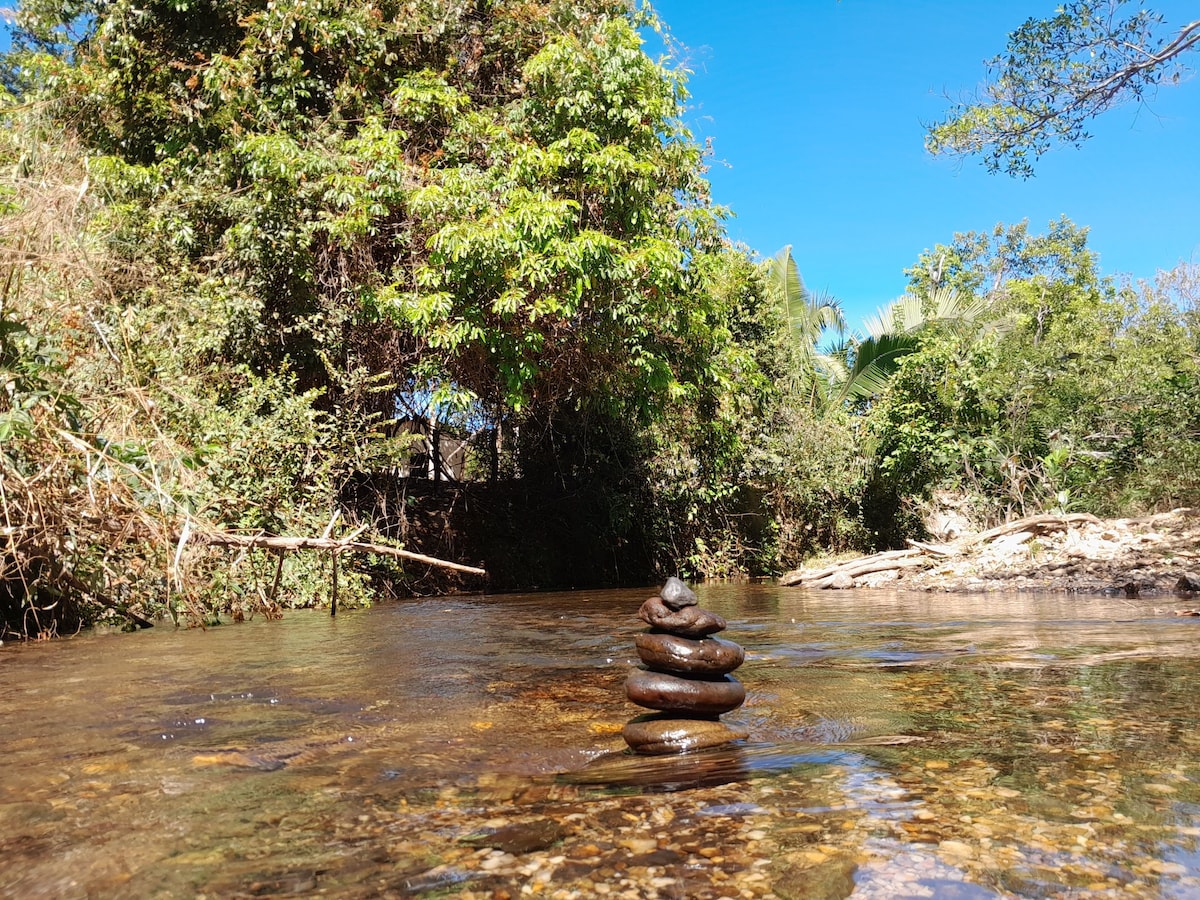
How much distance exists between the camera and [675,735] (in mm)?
3523

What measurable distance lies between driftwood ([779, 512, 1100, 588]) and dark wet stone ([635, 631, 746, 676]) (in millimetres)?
10835

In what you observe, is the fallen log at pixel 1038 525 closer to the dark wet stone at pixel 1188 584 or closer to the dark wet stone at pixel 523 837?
the dark wet stone at pixel 1188 584

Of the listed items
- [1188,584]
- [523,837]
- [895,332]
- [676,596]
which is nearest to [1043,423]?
[895,332]

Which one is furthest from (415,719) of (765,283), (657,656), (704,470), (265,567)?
(765,283)

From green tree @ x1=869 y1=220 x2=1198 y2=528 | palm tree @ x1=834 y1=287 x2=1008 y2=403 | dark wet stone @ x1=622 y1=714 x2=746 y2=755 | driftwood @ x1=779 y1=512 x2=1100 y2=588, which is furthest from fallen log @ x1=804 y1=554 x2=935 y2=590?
dark wet stone @ x1=622 y1=714 x2=746 y2=755

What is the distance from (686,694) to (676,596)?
1.51 ft

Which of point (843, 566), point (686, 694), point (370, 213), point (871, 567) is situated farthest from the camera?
point (843, 566)

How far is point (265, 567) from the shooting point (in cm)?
975

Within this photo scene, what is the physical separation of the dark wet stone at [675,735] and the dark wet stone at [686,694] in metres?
0.09

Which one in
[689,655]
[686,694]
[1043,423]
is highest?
[1043,423]

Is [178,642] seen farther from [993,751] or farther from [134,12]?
[134,12]

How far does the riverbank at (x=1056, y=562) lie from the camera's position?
10.5 meters

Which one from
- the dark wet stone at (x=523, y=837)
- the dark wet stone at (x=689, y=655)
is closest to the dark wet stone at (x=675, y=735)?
the dark wet stone at (x=689, y=655)

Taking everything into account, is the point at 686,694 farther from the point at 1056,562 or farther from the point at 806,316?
the point at 806,316
